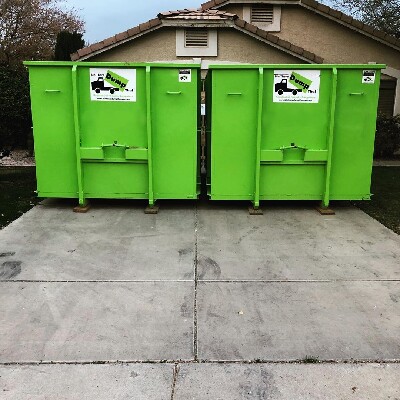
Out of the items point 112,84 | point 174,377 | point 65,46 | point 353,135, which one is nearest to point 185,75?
point 112,84

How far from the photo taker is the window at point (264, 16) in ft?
40.7

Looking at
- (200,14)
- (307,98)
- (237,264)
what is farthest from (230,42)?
(237,264)

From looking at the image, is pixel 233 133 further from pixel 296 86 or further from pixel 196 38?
pixel 196 38

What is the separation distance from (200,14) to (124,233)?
7339 mm

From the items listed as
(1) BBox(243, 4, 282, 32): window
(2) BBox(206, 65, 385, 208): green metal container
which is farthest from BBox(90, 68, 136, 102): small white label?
(1) BBox(243, 4, 282, 32): window

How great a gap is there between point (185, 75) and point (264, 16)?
281 inches

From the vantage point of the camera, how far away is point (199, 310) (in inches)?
148

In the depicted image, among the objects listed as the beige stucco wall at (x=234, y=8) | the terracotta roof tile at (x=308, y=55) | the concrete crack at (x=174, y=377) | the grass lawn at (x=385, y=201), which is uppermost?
the beige stucco wall at (x=234, y=8)

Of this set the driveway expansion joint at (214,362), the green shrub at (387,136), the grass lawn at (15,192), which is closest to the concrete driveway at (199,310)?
the driveway expansion joint at (214,362)

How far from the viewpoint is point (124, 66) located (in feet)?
21.1

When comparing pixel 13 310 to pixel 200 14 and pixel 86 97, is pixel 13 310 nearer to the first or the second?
pixel 86 97

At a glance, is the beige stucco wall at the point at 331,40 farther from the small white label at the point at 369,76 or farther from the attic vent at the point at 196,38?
the small white label at the point at 369,76

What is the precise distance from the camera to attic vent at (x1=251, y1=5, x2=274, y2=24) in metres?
12.4

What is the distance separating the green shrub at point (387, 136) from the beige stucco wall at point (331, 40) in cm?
175
